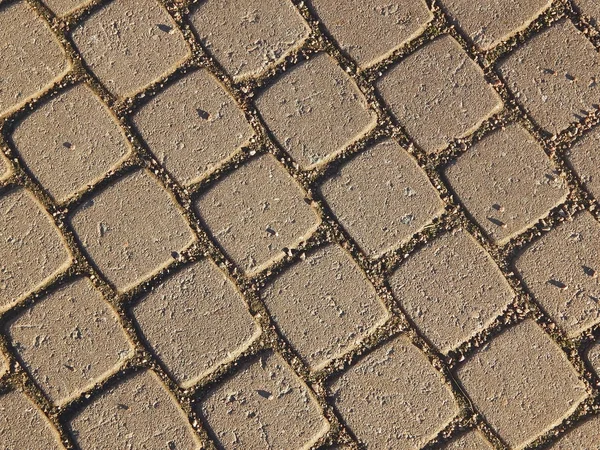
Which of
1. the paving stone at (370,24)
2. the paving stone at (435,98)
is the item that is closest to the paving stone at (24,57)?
the paving stone at (370,24)

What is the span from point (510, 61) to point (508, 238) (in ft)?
2.15

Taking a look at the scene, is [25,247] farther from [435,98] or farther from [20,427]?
[435,98]

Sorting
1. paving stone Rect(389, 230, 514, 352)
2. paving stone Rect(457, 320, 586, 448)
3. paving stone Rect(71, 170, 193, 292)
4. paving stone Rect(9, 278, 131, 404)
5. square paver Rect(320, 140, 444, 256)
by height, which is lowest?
paving stone Rect(457, 320, 586, 448)

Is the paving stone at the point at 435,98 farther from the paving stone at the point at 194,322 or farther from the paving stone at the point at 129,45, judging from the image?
the paving stone at the point at 194,322

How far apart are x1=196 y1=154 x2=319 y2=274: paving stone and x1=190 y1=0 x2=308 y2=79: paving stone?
1.26ft

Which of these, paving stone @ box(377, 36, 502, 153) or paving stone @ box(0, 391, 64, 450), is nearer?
paving stone @ box(0, 391, 64, 450)

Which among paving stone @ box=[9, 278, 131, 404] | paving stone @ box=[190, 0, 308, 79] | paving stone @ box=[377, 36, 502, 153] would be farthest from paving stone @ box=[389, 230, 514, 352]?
paving stone @ box=[9, 278, 131, 404]

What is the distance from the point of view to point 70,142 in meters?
2.34

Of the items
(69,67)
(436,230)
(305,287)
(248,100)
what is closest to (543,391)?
(436,230)

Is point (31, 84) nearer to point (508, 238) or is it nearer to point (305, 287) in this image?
point (305, 287)

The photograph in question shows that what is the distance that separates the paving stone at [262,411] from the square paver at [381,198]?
574 mm

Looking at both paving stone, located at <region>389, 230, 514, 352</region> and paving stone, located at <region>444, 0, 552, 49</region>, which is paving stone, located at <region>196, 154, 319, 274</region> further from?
paving stone, located at <region>444, 0, 552, 49</region>

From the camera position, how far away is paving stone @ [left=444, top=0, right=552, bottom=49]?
241 cm

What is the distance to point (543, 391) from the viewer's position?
233cm
